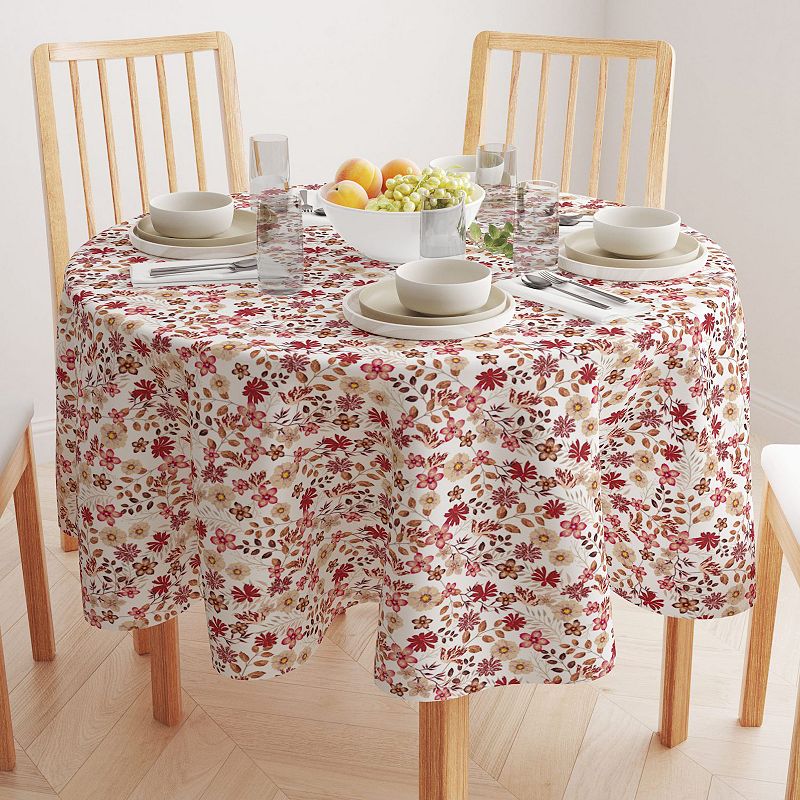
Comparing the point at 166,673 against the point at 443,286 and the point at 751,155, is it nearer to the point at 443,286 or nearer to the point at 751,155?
the point at 443,286

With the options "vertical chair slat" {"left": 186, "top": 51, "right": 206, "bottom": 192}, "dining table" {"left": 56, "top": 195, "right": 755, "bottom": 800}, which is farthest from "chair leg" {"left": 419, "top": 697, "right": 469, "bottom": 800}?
"vertical chair slat" {"left": 186, "top": 51, "right": 206, "bottom": 192}

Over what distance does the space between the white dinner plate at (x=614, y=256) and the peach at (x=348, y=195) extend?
0.34 meters

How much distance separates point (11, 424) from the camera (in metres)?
1.80

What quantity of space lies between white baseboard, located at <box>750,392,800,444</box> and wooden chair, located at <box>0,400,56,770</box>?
206 centimetres

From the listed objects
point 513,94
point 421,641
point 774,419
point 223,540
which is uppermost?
point 513,94

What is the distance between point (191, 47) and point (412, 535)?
1.52m

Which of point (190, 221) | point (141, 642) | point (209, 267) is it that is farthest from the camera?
point (141, 642)

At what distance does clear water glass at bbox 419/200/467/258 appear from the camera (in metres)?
1.46

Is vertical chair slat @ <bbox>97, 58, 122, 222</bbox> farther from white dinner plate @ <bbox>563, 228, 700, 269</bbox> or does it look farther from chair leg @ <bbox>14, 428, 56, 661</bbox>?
white dinner plate @ <bbox>563, 228, 700, 269</bbox>

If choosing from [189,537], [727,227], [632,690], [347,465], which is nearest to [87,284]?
[189,537]

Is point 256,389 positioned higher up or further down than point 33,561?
higher up

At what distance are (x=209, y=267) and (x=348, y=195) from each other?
245 mm

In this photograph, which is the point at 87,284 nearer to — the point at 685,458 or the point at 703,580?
the point at 685,458

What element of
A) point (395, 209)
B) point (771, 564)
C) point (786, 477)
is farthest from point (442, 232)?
point (771, 564)
